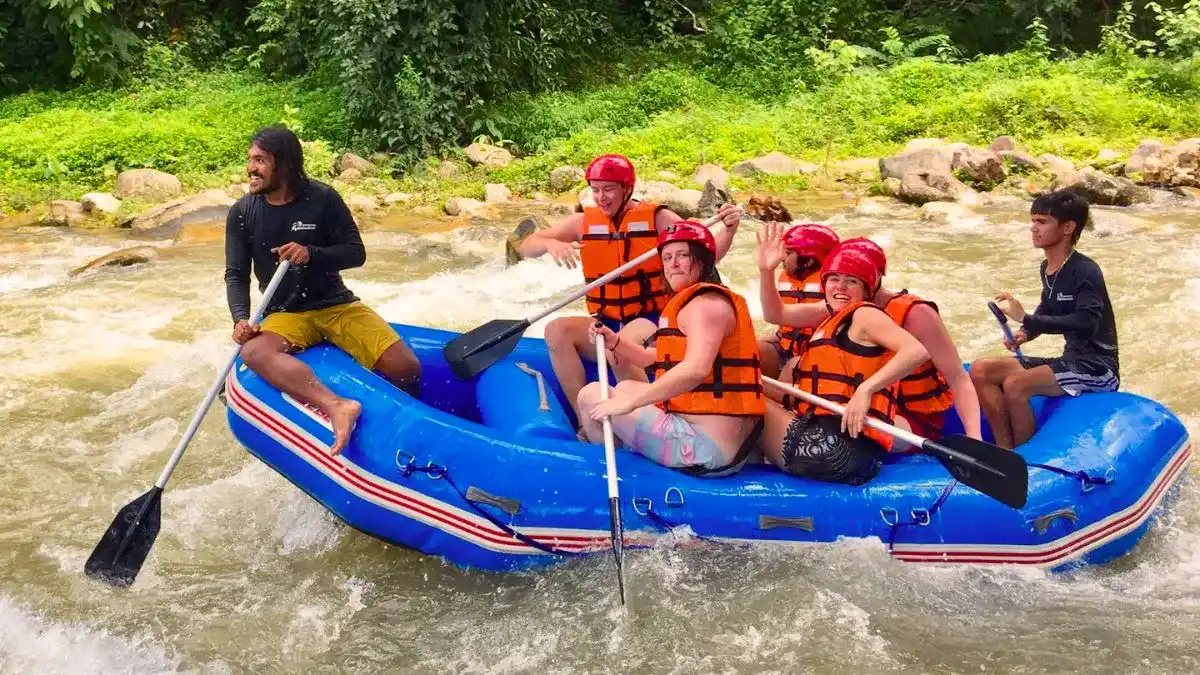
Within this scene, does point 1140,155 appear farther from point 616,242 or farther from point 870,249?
point 870,249

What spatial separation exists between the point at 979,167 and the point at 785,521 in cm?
755

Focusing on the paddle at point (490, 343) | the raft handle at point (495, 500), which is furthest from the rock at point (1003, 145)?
the raft handle at point (495, 500)

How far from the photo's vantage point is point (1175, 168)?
9750mm

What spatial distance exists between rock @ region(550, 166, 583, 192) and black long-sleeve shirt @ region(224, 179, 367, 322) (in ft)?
21.1

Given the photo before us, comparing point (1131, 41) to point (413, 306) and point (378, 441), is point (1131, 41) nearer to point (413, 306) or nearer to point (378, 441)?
point (413, 306)

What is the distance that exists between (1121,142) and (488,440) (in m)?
9.55

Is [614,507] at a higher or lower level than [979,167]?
higher

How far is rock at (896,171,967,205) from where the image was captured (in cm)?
958

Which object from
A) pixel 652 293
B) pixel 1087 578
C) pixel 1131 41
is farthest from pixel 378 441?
pixel 1131 41

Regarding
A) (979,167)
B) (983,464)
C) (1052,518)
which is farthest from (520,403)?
(979,167)

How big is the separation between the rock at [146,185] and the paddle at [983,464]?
28.1 feet

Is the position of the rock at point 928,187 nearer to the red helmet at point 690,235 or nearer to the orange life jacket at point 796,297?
the orange life jacket at point 796,297

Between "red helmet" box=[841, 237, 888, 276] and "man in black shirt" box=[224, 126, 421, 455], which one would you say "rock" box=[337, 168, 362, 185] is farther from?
"red helmet" box=[841, 237, 888, 276]

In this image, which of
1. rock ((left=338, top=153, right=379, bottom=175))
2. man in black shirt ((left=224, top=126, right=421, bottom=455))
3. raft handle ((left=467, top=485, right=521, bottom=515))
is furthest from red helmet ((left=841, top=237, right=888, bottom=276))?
rock ((left=338, top=153, right=379, bottom=175))
